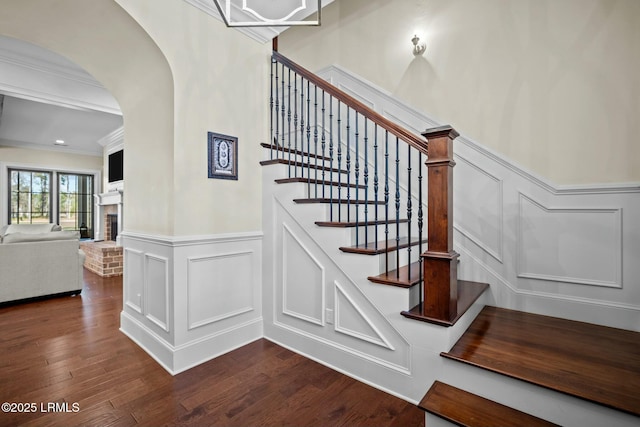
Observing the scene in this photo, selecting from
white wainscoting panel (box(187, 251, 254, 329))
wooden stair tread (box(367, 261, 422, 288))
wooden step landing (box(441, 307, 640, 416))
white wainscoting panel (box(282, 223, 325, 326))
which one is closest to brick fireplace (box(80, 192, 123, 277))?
white wainscoting panel (box(187, 251, 254, 329))

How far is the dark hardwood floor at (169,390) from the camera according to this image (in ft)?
5.33

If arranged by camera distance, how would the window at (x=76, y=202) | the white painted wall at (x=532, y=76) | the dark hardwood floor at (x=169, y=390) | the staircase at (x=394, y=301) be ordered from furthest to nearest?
the window at (x=76, y=202)
the white painted wall at (x=532, y=76)
the dark hardwood floor at (x=169, y=390)
the staircase at (x=394, y=301)

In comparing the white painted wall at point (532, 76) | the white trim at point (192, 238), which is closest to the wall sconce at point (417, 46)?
the white painted wall at point (532, 76)

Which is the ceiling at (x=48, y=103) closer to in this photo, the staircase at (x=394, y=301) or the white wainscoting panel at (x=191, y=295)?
the white wainscoting panel at (x=191, y=295)

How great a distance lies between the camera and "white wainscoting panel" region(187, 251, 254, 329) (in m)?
2.22

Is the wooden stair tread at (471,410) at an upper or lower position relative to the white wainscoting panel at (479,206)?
lower

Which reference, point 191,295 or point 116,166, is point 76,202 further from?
point 191,295

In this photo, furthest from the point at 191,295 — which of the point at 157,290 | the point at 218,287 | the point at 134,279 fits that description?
the point at 134,279

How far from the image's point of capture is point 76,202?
840 centimetres

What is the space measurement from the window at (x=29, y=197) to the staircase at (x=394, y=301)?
845cm

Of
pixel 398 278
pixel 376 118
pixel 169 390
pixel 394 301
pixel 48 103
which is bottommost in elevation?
pixel 169 390

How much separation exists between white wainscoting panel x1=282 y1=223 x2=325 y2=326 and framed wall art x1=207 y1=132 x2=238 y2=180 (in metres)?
0.61

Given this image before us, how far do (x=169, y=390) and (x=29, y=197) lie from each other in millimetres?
8790

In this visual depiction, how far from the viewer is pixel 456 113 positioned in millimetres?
2686
